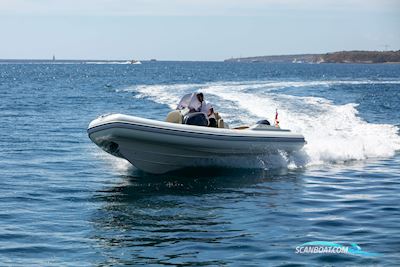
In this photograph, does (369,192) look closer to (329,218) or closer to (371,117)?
(329,218)

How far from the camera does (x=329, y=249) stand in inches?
322

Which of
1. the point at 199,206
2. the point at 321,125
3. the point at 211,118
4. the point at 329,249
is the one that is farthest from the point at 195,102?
the point at 321,125

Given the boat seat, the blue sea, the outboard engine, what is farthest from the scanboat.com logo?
the boat seat

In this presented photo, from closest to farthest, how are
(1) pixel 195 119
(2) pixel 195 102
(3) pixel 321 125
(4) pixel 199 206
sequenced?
(4) pixel 199 206 → (1) pixel 195 119 → (2) pixel 195 102 → (3) pixel 321 125

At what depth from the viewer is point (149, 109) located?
90.2 feet

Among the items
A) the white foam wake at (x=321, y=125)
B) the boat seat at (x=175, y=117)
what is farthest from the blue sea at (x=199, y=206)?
the boat seat at (x=175, y=117)

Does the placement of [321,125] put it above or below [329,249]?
above

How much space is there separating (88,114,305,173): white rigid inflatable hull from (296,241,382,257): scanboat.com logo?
4.57m

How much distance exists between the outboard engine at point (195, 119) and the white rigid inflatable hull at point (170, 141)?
1.07ft

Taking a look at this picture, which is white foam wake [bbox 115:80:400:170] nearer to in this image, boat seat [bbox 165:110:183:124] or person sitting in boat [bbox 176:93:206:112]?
person sitting in boat [bbox 176:93:206:112]

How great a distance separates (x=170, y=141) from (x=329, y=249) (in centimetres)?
491

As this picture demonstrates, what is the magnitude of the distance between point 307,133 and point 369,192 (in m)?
6.32

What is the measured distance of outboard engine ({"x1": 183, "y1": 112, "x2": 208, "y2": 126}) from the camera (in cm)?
1309

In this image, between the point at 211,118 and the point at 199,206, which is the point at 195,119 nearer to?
the point at 211,118
